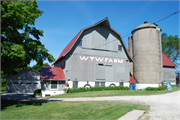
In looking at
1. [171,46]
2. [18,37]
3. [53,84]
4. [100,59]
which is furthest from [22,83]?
[171,46]

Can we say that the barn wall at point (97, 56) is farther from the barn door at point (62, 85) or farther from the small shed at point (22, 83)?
the small shed at point (22, 83)

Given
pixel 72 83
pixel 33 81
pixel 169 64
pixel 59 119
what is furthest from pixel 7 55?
pixel 169 64

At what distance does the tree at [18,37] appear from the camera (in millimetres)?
10453

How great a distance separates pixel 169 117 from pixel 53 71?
62.0 ft

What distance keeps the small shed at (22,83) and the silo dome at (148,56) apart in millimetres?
19800

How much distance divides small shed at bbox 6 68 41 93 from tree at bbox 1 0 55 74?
573 inches

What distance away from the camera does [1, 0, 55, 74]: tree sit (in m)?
10.5

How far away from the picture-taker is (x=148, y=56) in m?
27.5

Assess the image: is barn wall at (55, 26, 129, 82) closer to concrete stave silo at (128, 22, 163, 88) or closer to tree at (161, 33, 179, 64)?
concrete stave silo at (128, 22, 163, 88)

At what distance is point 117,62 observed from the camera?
25.8 meters

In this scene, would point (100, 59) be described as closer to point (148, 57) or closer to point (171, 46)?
point (148, 57)

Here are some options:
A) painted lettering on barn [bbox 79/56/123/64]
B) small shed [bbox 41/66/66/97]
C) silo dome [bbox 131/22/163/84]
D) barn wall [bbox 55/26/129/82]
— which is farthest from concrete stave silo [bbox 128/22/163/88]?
small shed [bbox 41/66/66/97]

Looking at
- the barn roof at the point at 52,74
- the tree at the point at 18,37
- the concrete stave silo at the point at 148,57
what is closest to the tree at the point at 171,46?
the concrete stave silo at the point at 148,57

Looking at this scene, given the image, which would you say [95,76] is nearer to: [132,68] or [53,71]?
[53,71]
